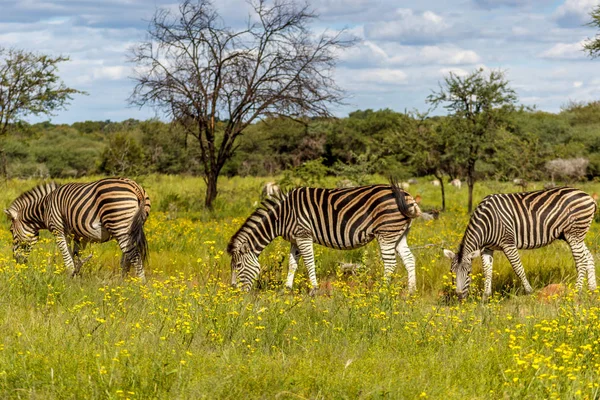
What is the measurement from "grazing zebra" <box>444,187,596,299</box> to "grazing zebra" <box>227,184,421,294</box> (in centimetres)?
102

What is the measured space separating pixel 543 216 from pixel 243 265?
453 cm

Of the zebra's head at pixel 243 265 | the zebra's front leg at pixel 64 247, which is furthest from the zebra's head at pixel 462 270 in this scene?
the zebra's front leg at pixel 64 247

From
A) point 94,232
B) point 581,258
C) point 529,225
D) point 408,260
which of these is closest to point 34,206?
point 94,232

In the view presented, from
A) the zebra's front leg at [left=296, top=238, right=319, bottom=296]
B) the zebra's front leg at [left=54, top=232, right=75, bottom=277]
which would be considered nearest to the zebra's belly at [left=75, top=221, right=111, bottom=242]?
the zebra's front leg at [left=54, top=232, right=75, bottom=277]

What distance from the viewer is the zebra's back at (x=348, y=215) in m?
10.4

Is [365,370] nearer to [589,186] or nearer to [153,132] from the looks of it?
[589,186]

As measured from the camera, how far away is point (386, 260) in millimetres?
10320

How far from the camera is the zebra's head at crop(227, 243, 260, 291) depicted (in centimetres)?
1012

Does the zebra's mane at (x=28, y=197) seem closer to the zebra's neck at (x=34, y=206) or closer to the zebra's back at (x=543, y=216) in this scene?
the zebra's neck at (x=34, y=206)

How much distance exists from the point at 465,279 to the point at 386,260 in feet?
3.87

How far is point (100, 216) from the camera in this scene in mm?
10766

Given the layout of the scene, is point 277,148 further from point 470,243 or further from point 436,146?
point 470,243

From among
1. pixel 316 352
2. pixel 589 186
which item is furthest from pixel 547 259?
pixel 589 186

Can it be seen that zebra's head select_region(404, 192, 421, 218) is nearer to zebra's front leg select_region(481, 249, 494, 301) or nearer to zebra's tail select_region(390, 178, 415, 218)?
zebra's tail select_region(390, 178, 415, 218)
